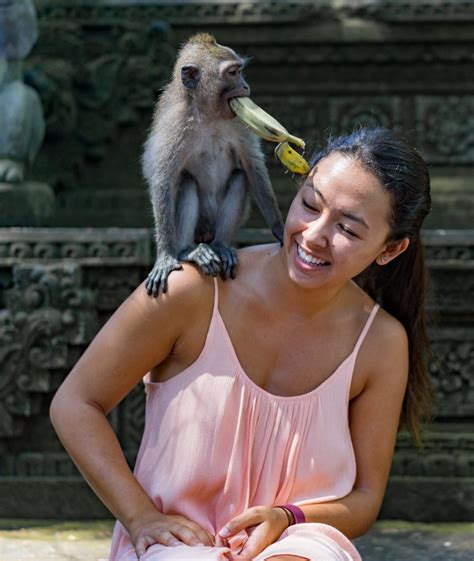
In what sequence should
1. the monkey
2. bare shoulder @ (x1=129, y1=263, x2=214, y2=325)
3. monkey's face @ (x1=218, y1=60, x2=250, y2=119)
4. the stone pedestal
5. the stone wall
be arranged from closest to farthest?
bare shoulder @ (x1=129, y1=263, x2=214, y2=325), monkey's face @ (x1=218, y1=60, x2=250, y2=119), the monkey, the stone wall, the stone pedestal

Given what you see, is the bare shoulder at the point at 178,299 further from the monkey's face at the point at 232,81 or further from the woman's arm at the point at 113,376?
the monkey's face at the point at 232,81

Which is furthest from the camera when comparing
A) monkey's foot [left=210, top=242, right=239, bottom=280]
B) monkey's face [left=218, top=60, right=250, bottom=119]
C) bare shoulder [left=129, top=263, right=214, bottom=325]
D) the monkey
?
the monkey

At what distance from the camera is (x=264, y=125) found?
3006 millimetres

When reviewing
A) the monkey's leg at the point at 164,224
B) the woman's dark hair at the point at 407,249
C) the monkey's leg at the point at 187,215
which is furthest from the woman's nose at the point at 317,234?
the monkey's leg at the point at 187,215

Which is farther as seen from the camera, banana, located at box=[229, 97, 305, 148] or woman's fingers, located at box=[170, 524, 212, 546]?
banana, located at box=[229, 97, 305, 148]

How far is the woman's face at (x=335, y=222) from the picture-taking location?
8.59 ft

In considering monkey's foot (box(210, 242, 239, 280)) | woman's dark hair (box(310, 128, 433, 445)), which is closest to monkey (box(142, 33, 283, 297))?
monkey's foot (box(210, 242, 239, 280))

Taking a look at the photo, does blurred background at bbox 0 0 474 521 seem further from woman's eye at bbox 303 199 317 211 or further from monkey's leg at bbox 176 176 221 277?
woman's eye at bbox 303 199 317 211

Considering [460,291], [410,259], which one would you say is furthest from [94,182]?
[410,259]

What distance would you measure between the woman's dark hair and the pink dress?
0.29 meters

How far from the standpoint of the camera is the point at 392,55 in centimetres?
739

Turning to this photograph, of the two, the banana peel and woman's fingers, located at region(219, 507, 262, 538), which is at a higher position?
the banana peel

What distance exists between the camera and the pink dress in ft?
8.77

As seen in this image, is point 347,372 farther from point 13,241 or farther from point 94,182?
point 94,182
